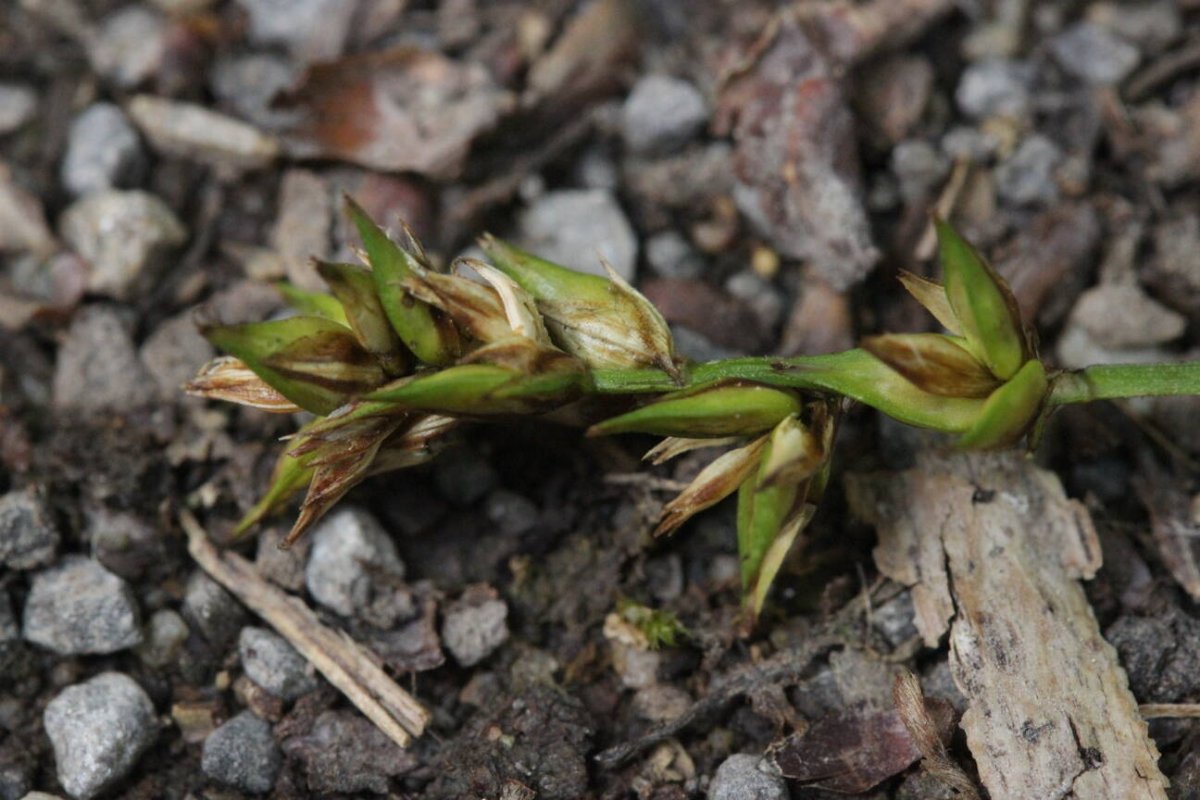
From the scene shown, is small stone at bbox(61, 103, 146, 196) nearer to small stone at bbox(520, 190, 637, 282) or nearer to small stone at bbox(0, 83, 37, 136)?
small stone at bbox(0, 83, 37, 136)

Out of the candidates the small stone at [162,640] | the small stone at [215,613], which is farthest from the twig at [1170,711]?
the small stone at [162,640]

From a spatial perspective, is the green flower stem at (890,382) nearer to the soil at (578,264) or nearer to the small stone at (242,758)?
the soil at (578,264)

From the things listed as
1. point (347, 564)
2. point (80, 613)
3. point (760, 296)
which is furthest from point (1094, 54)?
point (80, 613)

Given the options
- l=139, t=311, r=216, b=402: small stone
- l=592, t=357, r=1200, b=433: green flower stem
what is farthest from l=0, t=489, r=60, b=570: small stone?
l=592, t=357, r=1200, b=433: green flower stem

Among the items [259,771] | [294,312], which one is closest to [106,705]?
[259,771]

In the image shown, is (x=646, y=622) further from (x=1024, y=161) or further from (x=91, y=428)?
(x=1024, y=161)

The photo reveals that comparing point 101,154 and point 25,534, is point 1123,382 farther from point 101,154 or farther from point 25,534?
point 101,154
